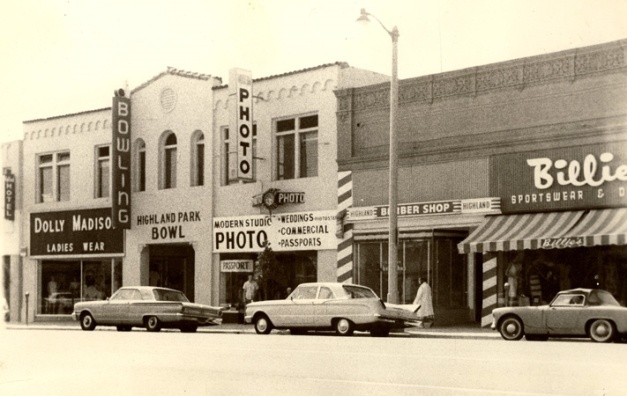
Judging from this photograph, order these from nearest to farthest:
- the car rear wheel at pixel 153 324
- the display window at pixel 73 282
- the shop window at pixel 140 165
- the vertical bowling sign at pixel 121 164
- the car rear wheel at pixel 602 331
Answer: the car rear wheel at pixel 602 331 → the car rear wheel at pixel 153 324 → the vertical bowling sign at pixel 121 164 → the shop window at pixel 140 165 → the display window at pixel 73 282

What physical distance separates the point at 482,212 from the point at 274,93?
29.4 feet

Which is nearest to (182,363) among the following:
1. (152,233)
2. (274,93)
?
(274,93)

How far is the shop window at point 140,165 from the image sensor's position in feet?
115

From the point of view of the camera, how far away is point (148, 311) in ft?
87.4

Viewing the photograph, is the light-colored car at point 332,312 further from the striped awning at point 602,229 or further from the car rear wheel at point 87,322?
the car rear wheel at point 87,322

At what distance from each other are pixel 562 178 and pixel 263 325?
8.82 metres

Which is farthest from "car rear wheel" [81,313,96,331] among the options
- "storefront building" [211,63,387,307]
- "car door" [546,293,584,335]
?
"car door" [546,293,584,335]

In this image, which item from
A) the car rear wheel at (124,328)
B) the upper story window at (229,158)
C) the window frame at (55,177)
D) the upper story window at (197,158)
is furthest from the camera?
the window frame at (55,177)

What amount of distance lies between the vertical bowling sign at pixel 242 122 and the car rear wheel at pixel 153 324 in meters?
5.67

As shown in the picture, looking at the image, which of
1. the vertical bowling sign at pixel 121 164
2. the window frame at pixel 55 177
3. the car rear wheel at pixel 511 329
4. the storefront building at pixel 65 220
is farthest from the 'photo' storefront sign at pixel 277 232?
the car rear wheel at pixel 511 329

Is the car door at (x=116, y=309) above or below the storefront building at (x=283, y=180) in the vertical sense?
below

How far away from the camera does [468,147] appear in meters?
25.9

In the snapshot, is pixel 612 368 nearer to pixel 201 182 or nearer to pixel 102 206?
pixel 201 182

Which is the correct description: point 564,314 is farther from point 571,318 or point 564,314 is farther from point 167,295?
point 167,295
